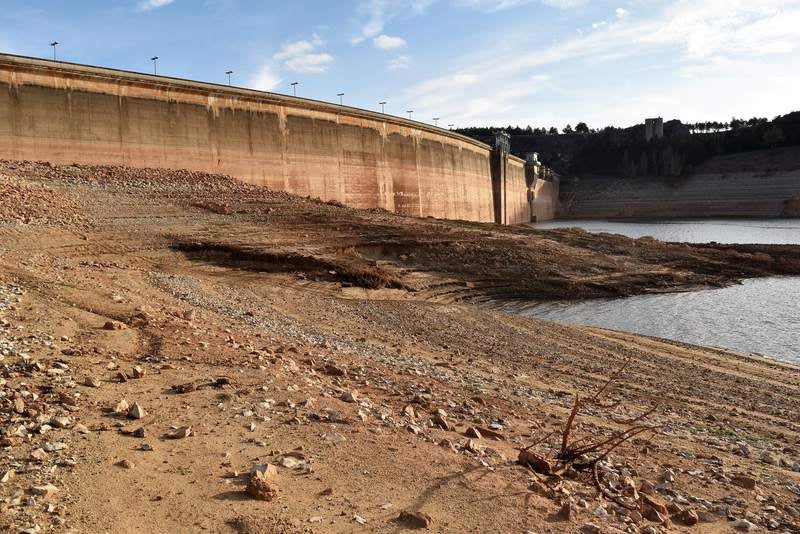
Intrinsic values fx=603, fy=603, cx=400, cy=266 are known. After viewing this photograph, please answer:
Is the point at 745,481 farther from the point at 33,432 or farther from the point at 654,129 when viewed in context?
the point at 654,129

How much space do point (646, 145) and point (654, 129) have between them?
24.6 feet

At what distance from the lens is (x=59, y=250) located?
59.6 feet

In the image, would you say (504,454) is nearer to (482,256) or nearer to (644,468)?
(644,468)

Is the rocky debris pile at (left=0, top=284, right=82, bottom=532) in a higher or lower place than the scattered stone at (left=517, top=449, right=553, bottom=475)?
higher

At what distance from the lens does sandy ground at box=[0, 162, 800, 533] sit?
4680mm

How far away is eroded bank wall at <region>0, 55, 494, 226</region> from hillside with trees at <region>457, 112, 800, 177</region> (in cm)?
6057

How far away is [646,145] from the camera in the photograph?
10712 centimetres

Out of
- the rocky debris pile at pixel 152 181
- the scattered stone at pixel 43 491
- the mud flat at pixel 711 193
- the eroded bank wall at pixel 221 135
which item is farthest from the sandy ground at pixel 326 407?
the mud flat at pixel 711 193

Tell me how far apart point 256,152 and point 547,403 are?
3292 cm

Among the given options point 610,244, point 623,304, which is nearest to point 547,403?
point 623,304

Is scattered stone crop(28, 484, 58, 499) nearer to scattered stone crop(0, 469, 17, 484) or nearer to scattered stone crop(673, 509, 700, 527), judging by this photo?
scattered stone crop(0, 469, 17, 484)

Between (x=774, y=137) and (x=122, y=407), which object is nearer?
(x=122, y=407)

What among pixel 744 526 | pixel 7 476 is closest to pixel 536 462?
pixel 744 526

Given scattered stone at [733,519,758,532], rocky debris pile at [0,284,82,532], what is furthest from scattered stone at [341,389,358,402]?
scattered stone at [733,519,758,532]
